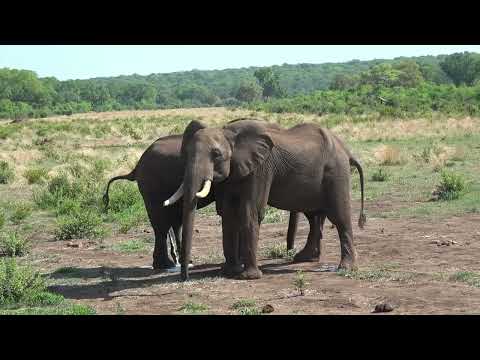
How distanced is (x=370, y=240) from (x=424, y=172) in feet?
29.5

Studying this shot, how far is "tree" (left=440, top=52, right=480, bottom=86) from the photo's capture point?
9225 centimetres

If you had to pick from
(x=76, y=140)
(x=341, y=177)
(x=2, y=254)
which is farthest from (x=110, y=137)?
(x=341, y=177)

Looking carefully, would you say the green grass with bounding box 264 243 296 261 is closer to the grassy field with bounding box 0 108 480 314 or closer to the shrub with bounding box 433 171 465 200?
the grassy field with bounding box 0 108 480 314

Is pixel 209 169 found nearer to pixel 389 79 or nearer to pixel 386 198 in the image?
pixel 386 198

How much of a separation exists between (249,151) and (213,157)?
21.4 inches

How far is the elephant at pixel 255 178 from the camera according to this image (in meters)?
8.49

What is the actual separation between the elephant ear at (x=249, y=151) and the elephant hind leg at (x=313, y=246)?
1486mm

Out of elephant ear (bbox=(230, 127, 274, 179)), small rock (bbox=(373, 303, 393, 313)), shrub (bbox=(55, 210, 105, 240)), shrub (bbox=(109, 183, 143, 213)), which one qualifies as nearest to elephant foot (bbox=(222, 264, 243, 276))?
elephant ear (bbox=(230, 127, 274, 179))

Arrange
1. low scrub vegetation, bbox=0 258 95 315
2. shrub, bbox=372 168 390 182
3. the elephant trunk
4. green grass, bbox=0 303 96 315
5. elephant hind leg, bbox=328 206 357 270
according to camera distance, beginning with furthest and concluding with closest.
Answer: shrub, bbox=372 168 390 182 < elephant hind leg, bbox=328 206 357 270 < the elephant trunk < low scrub vegetation, bbox=0 258 95 315 < green grass, bbox=0 303 96 315

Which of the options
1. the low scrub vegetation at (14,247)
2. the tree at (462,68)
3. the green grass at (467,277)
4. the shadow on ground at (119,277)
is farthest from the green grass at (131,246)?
the tree at (462,68)

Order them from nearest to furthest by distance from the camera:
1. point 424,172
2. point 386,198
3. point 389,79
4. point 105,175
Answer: point 386,198 < point 424,172 < point 105,175 < point 389,79

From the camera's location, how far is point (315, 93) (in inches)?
3078

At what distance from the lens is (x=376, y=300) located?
7.50 meters

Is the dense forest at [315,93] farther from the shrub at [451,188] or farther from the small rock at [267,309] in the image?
the small rock at [267,309]
